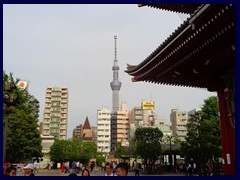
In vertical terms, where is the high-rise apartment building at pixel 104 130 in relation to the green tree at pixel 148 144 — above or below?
above

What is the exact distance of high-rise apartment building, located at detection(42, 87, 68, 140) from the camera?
2383 inches

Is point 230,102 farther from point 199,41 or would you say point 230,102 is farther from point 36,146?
point 36,146

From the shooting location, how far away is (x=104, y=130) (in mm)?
71625

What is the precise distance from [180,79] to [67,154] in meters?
25.1

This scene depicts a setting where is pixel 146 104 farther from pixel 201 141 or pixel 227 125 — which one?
pixel 227 125

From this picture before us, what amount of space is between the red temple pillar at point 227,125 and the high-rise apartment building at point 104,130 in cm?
6156

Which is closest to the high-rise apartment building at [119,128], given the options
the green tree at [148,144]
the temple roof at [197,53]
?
the green tree at [148,144]

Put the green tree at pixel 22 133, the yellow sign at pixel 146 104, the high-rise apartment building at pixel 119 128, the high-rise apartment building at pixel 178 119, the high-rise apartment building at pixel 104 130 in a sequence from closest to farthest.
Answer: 1. the green tree at pixel 22 133
2. the yellow sign at pixel 146 104
3. the high-rise apartment building at pixel 178 119
4. the high-rise apartment building at pixel 104 130
5. the high-rise apartment building at pixel 119 128

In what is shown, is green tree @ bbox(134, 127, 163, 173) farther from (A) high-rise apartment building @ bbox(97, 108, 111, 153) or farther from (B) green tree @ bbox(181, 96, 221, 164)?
(A) high-rise apartment building @ bbox(97, 108, 111, 153)

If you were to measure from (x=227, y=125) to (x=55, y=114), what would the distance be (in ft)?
179

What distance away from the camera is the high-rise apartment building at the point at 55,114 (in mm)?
60531

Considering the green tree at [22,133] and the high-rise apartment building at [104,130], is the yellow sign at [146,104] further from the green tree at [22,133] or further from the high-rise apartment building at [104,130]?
the green tree at [22,133]

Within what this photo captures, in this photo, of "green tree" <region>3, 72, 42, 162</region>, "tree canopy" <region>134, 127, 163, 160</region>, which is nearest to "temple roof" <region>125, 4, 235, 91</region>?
"tree canopy" <region>134, 127, 163, 160</region>

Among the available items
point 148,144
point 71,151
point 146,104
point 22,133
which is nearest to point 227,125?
point 148,144
